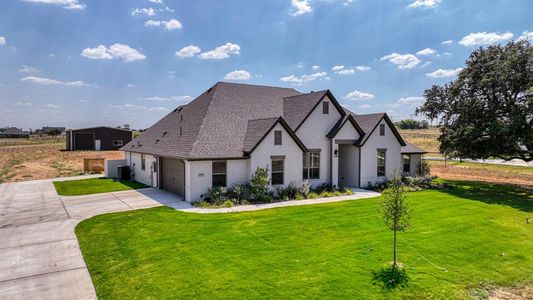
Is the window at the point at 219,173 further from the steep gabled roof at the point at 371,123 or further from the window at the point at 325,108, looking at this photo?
the steep gabled roof at the point at 371,123

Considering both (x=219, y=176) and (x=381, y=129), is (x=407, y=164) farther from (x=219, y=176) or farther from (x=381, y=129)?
(x=219, y=176)


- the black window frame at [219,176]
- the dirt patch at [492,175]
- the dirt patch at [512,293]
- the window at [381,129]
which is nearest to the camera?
the dirt patch at [512,293]

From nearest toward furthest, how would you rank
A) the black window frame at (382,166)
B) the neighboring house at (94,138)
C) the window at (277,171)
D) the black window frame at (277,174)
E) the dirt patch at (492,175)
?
the black window frame at (277,174)
the window at (277,171)
the black window frame at (382,166)
the dirt patch at (492,175)
the neighboring house at (94,138)

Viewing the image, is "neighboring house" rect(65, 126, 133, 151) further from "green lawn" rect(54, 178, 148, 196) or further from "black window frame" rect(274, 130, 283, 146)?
"black window frame" rect(274, 130, 283, 146)

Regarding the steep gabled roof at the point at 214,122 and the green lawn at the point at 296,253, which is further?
the steep gabled roof at the point at 214,122

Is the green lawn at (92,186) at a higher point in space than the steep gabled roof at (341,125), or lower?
lower

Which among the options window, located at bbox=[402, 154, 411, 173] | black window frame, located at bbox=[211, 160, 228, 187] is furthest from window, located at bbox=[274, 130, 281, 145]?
window, located at bbox=[402, 154, 411, 173]

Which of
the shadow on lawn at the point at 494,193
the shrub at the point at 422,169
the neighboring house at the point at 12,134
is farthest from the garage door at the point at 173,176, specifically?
the neighboring house at the point at 12,134
